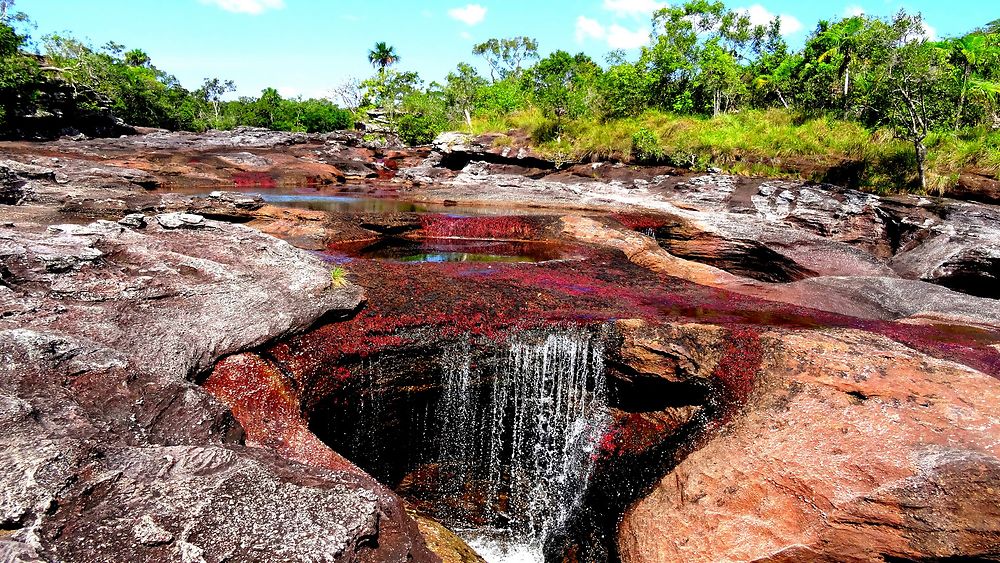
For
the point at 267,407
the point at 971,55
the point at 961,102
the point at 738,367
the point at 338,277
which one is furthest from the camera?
the point at 971,55

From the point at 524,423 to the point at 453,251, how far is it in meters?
9.22

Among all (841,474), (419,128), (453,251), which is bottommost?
(841,474)

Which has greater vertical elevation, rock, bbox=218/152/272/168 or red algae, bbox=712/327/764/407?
rock, bbox=218/152/272/168

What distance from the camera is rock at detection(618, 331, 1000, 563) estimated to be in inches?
200

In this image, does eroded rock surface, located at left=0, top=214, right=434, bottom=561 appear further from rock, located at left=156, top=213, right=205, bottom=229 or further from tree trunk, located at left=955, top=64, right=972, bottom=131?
tree trunk, located at left=955, top=64, right=972, bottom=131

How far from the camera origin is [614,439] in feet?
25.2

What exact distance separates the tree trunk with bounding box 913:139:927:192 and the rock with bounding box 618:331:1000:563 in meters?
16.6

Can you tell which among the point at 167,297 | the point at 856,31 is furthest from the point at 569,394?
the point at 856,31

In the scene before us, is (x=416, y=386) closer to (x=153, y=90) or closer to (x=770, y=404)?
(x=770, y=404)

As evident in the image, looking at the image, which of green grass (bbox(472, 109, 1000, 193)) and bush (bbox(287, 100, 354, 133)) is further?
bush (bbox(287, 100, 354, 133))

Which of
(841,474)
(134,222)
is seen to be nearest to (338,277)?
(134,222)

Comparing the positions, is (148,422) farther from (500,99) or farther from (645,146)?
(500,99)

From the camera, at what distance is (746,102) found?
31562 millimetres

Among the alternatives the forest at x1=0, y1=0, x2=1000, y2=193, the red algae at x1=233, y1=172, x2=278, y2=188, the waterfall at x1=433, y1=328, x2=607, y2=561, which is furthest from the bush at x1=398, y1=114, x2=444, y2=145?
the waterfall at x1=433, y1=328, x2=607, y2=561
